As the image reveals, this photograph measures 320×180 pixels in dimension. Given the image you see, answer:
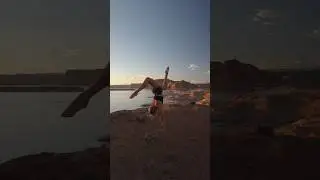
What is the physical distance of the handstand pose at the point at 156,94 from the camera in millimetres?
3752

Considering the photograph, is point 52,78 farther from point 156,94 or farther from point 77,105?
point 156,94

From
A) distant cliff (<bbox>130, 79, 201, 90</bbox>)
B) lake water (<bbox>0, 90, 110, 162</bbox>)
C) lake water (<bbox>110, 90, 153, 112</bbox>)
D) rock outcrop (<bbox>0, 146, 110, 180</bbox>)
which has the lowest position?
rock outcrop (<bbox>0, 146, 110, 180</bbox>)

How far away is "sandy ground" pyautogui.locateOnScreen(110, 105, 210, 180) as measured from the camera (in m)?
3.76

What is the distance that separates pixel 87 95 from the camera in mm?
3750

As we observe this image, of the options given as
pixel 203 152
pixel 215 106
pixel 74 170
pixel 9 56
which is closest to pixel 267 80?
pixel 215 106

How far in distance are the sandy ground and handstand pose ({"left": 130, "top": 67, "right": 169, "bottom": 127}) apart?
0.18 feet

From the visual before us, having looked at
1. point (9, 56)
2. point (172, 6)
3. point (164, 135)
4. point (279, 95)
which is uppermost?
point (172, 6)

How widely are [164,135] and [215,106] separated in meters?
0.37

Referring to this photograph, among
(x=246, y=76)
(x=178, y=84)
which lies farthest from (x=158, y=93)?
(x=246, y=76)

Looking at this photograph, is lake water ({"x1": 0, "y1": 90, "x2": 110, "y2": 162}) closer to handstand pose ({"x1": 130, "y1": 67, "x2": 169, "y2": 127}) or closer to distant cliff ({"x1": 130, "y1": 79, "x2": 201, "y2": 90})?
handstand pose ({"x1": 130, "y1": 67, "x2": 169, "y2": 127})

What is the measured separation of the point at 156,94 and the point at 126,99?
20 cm

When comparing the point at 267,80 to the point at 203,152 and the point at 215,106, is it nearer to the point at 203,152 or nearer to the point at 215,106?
the point at 215,106

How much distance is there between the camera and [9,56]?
12.3ft

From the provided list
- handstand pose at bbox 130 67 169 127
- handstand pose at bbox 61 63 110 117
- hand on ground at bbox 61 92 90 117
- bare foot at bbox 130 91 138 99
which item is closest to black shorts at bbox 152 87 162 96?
handstand pose at bbox 130 67 169 127
